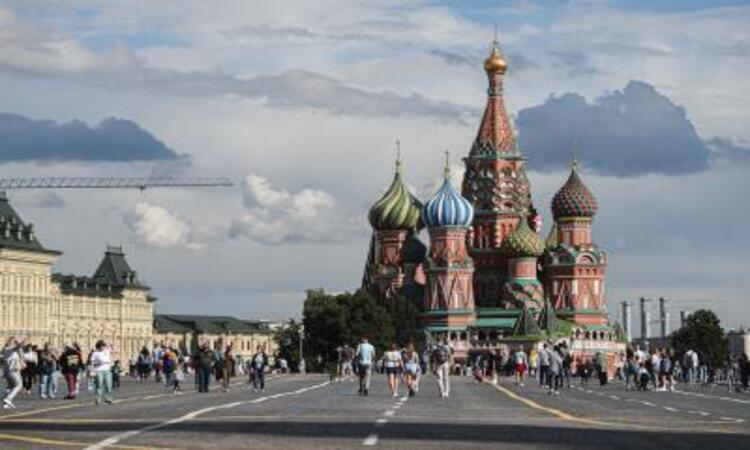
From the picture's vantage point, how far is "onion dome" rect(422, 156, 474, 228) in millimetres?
187625

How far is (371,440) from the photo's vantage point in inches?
1161

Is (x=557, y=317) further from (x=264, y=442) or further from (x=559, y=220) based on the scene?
(x=264, y=442)

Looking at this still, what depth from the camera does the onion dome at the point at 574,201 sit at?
194 metres

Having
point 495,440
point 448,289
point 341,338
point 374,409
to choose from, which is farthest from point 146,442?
point 448,289

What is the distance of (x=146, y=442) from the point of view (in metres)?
28.6

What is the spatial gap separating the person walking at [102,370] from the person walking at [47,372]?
6364 millimetres

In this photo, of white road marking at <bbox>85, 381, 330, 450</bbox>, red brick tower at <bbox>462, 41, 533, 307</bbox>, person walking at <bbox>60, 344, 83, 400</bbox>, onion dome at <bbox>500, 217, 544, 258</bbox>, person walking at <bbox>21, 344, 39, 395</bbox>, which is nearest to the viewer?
white road marking at <bbox>85, 381, 330, 450</bbox>

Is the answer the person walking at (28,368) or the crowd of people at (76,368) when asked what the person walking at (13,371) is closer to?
the crowd of people at (76,368)

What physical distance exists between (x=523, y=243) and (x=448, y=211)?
7553 mm

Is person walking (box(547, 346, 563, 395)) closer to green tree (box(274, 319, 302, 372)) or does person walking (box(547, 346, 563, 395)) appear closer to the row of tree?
the row of tree

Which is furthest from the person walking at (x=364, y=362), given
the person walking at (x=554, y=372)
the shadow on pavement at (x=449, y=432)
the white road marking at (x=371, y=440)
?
the white road marking at (x=371, y=440)

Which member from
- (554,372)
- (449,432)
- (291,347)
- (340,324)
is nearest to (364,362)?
(554,372)

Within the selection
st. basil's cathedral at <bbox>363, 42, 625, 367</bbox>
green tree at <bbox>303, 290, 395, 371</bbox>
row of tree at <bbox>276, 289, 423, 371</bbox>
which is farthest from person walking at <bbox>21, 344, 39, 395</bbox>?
st. basil's cathedral at <bbox>363, 42, 625, 367</bbox>

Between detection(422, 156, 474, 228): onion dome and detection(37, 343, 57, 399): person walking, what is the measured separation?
5116 inches
